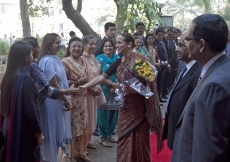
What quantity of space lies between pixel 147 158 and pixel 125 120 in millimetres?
545

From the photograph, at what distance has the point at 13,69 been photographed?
10.9ft

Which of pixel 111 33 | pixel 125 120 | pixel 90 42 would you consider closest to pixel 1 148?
pixel 125 120

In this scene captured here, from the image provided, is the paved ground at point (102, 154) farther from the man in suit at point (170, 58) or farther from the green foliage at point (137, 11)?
the man in suit at point (170, 58)

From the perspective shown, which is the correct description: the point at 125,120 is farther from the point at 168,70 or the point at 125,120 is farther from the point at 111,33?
the point at 168,70

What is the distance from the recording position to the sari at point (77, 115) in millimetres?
4945

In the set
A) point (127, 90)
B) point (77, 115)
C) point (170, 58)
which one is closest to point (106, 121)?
point (77, 115)

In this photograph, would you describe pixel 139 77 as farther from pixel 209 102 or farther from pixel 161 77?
pixel 161 77

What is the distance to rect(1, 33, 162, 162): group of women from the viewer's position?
10.8 ft

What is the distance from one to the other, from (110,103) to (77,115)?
3.47 ft

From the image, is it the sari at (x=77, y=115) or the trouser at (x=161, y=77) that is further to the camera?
the trouser at (x=161, y=77)

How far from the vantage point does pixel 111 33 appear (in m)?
7.07

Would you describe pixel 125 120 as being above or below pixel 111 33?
below

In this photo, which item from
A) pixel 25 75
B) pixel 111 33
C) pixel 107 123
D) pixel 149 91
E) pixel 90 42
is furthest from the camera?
pixel 111 33

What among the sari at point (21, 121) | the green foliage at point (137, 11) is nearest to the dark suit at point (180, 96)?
the sari at point (21, 121)
